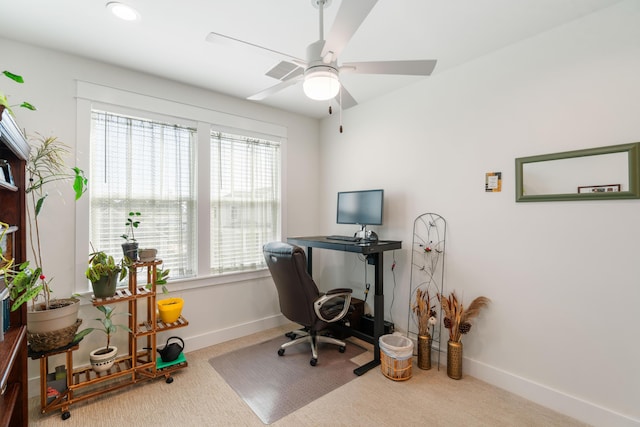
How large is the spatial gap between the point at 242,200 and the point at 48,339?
188cm

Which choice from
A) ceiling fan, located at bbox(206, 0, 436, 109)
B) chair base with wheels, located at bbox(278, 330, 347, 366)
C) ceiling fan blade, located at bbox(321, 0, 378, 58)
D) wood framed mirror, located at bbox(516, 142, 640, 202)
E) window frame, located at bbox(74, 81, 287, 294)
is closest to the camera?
ceiling fan blade, located at bbox(321, 0, 378, 58)

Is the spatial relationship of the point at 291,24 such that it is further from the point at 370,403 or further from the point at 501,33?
the point at 370,403

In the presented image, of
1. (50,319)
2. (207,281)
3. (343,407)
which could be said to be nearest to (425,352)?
(343,407)

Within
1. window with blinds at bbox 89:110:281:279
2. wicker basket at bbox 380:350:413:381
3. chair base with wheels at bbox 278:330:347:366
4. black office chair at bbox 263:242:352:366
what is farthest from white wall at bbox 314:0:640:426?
window with blinds at bbox 89:110:281:279

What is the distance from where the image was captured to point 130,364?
2.31m

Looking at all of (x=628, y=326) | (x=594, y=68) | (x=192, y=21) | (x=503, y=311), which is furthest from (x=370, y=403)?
(x=192, y=21)

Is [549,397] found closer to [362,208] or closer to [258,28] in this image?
[362,208]

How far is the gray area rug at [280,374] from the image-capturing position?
6.70ft

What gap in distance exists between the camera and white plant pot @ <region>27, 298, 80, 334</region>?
177cm

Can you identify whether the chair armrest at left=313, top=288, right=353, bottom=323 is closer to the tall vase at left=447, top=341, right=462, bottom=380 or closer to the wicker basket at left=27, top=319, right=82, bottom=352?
the tall vase at left=447, top=341, right=462, bottom=380

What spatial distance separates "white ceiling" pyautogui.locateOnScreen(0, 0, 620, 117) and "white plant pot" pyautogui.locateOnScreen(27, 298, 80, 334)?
1837mm

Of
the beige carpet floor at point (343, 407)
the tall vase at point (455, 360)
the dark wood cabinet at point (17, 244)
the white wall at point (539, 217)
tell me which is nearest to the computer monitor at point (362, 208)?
the white wall at point (539, 217)

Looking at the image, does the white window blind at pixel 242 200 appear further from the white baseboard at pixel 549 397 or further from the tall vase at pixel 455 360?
the white baseboard at pixel 549 397

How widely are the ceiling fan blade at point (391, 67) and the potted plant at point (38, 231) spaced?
189 centimetres
